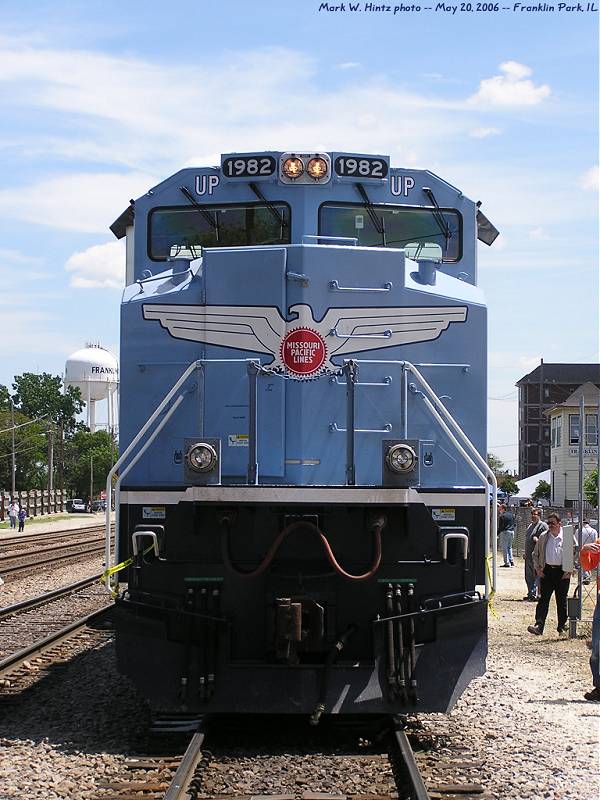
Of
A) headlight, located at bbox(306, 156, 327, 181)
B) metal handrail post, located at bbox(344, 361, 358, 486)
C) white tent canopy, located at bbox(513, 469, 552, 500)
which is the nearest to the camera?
metal handrail post, located at bbox(344, 361, 358, 486)

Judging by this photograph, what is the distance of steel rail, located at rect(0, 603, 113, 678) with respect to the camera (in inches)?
405

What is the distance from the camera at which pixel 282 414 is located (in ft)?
26.2

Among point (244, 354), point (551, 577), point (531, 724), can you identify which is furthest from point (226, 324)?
point (551, 577)

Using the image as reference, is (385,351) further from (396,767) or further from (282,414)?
(396,767)

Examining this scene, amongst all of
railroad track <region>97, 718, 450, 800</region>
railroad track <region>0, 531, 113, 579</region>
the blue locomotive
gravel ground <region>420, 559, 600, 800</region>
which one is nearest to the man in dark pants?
gravel ground <region>420, 559, 600, 800</region>

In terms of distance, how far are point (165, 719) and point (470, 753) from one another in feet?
7.41

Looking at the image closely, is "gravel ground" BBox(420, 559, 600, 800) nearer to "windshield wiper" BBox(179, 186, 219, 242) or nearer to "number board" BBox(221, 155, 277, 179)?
"windshield wiper" BBox(179, 186, 219, 242)

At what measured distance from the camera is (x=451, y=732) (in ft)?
25.6

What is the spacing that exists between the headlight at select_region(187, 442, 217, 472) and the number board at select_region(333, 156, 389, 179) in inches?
103

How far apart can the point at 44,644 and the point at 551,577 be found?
641 cm

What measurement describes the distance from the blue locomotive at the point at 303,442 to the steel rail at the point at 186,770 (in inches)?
15.6

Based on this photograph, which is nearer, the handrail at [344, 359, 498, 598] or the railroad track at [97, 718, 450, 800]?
the railroad track at [97, 718, 450, 800]

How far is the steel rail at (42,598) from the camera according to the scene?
14883mm

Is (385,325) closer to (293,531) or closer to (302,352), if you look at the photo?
(302,352)
